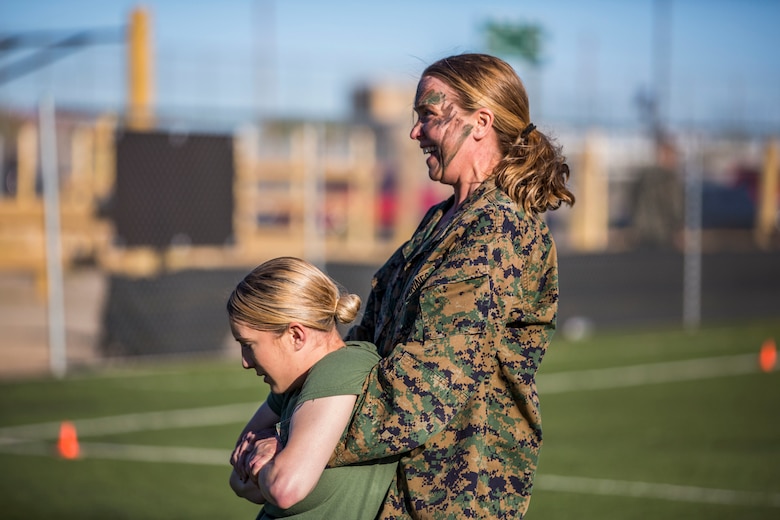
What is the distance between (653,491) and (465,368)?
15.3ft

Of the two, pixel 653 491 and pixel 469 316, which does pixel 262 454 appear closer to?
pixel 469 316

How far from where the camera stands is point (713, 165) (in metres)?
22.0

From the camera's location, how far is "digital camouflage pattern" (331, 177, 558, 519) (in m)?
2.50

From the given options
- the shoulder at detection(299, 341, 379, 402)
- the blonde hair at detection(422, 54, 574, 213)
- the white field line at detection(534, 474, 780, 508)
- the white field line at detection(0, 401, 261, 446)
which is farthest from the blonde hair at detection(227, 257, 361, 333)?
the white field line at detection(0, 401, 261, 446)

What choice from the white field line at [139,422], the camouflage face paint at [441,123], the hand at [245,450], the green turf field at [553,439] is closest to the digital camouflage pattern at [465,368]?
the camouflage face paint at [441,123]

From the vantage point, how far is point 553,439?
842cm

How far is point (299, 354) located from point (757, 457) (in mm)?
5883

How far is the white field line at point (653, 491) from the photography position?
6512 mm

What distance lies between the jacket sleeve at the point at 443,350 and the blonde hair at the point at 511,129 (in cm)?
20

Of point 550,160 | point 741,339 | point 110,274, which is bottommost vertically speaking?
point 741,339

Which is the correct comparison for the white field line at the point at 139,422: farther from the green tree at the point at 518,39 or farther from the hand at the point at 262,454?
the green tree at the point at 518,39

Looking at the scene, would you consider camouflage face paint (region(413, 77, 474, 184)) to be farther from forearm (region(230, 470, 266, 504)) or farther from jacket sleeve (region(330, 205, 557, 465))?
forearm (region(230, 470, 266, 504))

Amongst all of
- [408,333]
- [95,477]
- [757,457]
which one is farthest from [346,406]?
[757,457]

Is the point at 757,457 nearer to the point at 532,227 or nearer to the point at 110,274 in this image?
the point at 532,227
